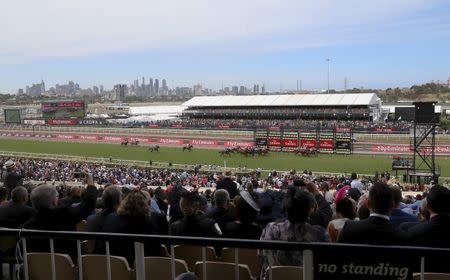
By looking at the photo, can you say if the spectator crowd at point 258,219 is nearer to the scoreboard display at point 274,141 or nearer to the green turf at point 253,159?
the green turf at point 253,159

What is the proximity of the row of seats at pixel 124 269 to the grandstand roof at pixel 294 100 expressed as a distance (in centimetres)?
8552

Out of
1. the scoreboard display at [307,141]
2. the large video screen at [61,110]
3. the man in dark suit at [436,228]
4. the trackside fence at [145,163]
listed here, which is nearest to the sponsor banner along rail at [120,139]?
the scoreboard display at [307,141]

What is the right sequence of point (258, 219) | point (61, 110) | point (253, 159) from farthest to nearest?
point (61, 110) < point (253, 159) < point (258, 219)

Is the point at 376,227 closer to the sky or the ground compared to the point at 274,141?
closer to the sky

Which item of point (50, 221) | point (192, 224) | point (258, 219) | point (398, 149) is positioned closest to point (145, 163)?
point (398, 149)

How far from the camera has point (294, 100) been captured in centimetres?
9631

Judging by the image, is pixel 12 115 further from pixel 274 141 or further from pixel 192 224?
pixel 192 224

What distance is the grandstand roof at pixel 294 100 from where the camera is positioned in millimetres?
88875

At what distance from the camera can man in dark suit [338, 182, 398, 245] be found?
405 centimetres

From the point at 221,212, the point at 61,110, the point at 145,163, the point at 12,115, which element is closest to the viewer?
the point at 221,212

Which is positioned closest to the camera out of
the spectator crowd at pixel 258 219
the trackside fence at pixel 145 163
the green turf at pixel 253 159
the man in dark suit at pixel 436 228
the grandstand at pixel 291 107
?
→ the spectator crowd at pixel 258 219

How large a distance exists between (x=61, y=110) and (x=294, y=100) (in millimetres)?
42994

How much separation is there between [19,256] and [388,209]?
3.28 meters

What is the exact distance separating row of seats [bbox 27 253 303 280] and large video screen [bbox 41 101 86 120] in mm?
86870
